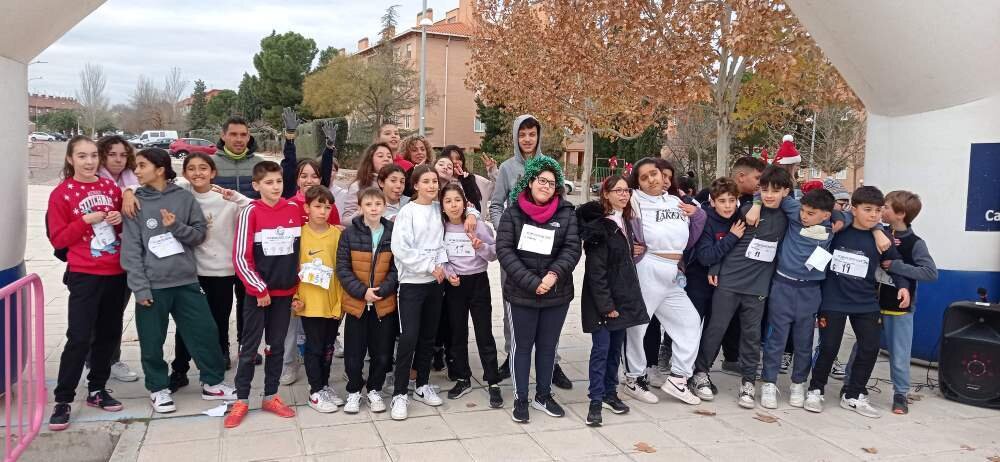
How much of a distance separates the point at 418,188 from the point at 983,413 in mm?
4364

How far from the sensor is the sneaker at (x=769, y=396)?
5133mm

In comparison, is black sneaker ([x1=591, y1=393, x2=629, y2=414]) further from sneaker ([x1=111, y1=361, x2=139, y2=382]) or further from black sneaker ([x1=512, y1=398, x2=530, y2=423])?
sneaker ([x1=111, y1=361, x2=139, y2=382])

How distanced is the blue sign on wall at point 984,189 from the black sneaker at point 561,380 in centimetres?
358

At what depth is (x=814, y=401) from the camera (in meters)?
5.11

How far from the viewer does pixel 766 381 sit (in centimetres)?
525

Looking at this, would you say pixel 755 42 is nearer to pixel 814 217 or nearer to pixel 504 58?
pixel 814 217

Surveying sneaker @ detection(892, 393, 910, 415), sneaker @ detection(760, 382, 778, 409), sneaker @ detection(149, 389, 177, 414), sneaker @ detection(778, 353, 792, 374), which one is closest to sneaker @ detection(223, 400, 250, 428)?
sneaker @ detection(149, 389, 177, 414)

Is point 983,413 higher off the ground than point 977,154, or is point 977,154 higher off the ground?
point 977,154

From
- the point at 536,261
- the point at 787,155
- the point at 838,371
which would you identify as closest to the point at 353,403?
the point at 536,261

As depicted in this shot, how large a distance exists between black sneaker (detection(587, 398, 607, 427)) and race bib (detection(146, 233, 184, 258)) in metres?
2.91

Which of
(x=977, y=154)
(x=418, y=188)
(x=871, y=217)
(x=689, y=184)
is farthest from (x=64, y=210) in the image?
(x=977, y=154)

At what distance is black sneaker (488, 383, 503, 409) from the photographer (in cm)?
497

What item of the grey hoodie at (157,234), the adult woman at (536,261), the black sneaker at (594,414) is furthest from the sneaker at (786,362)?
the grey hoodie at (157,234)

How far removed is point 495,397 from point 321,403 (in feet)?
3.93
